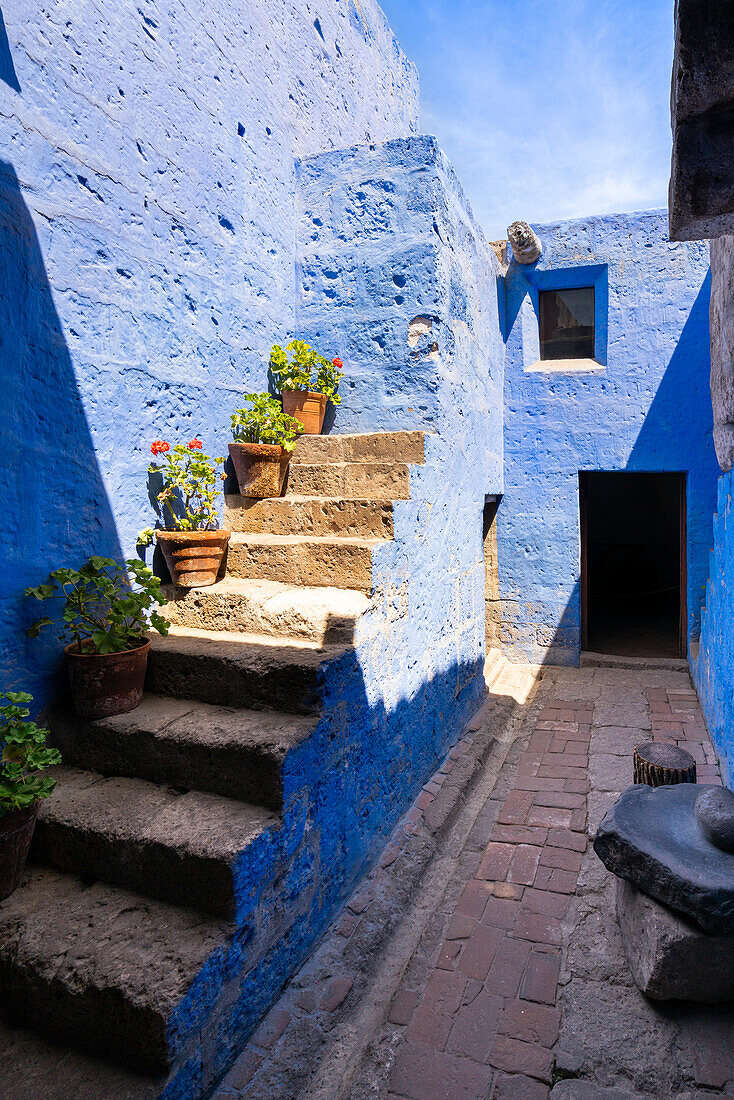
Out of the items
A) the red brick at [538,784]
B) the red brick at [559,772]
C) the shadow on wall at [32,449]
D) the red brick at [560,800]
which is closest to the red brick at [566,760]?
the red brick at [559,772]

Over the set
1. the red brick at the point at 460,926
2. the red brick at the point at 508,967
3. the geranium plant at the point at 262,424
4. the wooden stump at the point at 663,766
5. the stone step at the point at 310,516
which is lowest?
the red brick at the point at 460,926

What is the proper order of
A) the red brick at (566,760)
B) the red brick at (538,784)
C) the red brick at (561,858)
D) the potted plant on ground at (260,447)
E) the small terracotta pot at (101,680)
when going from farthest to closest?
the red brick at (566,760), the red brick at (538,784), the potted plant on ground at (260,447), the red brick at (561,858), the small terracotta pot at (101,680)

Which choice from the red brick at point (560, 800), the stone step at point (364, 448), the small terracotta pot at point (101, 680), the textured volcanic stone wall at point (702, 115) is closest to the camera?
the textured volcanic stone wall at point (702, 115)

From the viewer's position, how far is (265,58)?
4484 mm

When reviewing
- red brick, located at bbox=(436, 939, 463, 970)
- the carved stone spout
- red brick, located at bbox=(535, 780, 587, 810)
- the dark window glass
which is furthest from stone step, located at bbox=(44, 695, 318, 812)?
the dark window glass

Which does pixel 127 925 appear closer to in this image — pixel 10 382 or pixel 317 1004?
pixel 317 1004

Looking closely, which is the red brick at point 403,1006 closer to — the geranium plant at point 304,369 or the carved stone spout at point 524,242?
the geranium plant at point 304,369

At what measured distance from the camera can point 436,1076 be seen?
2.27 m

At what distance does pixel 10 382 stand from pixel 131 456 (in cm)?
74

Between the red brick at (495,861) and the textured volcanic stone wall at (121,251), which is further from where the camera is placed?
the red brick at (495,861)

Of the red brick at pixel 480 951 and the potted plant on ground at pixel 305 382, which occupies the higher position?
the potted plant on ground at pixel 305 382

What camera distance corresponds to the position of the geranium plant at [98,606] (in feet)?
9.08

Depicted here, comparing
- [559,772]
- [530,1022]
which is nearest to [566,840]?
[559,772]

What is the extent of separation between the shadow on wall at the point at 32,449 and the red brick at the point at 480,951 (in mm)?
2243
